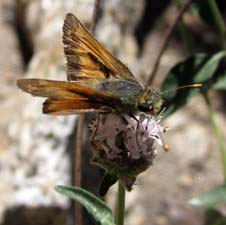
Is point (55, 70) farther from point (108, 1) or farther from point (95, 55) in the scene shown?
point (95, 55)

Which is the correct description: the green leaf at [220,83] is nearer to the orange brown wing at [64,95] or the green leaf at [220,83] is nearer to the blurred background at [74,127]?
the blurred background at [74,127]

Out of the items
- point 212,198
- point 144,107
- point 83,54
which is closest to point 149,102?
point 144,107

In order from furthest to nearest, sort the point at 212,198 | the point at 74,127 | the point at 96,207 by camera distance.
A: 1. the point at 74,127
2. the point at 212,198
3. the point at 96,207

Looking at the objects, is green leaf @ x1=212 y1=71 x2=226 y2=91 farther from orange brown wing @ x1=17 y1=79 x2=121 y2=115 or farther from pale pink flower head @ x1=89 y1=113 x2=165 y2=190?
orange brown wing @ x1=17 y1=79 x2=121 y2=115

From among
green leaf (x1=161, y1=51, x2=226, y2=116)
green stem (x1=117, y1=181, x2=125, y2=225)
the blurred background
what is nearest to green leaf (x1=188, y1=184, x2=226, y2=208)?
green leaf (x1=161, y1=51, x2=226, y2=116)

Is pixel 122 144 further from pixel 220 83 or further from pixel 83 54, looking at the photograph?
pixel 220 83
